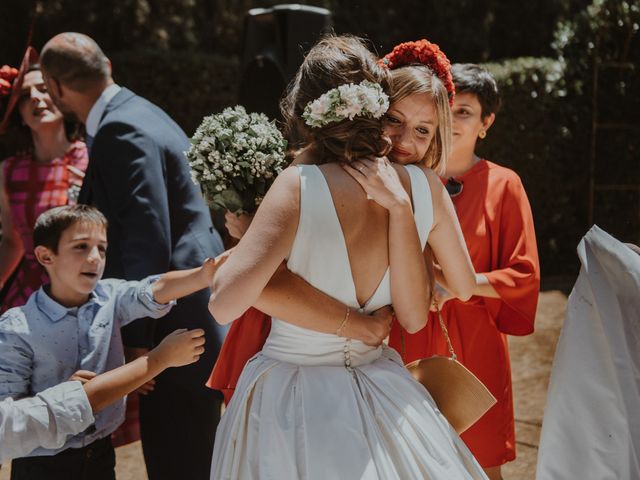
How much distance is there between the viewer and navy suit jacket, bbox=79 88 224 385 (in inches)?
136

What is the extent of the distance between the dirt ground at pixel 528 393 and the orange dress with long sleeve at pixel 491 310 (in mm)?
1547

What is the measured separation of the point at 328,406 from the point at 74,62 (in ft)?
6.78

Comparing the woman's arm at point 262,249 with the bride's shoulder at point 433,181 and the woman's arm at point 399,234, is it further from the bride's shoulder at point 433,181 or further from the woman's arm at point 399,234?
the bride's shoulder at point 433,181

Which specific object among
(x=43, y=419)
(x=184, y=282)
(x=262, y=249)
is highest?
(x=262, y=249)

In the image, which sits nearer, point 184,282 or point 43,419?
point 43,419

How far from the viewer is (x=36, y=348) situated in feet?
9.65

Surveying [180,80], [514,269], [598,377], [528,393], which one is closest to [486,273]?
[514,269]

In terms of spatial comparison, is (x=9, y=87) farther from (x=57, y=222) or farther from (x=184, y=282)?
(x=184, y=282)

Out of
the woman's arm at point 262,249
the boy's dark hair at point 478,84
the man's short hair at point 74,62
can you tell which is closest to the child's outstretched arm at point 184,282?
the woman's arm at point 262,249

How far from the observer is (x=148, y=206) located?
11.3 ft

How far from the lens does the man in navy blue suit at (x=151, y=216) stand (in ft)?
11.4

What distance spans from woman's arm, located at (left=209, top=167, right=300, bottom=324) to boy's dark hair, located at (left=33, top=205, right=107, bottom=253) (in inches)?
41.9

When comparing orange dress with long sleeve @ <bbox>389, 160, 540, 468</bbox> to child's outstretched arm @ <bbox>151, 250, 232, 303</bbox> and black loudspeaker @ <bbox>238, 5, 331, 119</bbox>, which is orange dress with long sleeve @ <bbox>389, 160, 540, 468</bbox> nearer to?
child's outstretched arm @ <bbox>151, 250, 232, 303</bbox>

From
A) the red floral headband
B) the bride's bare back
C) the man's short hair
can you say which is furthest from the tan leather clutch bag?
the red floral headband
